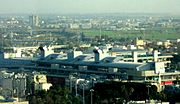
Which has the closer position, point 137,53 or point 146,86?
point 146,86

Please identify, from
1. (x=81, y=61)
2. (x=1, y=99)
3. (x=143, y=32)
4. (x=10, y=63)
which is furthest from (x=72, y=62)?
(x=143, y=32)

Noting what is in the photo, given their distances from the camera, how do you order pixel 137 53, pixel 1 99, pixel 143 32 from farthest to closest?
pixel 143 32
pixel 137 53
pixel 1 99

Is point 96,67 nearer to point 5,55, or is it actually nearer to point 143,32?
point 5,55

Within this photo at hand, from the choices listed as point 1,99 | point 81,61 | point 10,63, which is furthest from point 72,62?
point 1,99

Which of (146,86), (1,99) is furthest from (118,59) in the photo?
(1,99)

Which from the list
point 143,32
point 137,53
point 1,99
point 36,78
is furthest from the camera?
point 143,32

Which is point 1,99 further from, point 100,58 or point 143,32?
point 143,32

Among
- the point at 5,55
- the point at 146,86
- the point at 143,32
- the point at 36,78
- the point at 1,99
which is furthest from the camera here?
the point at 143,32

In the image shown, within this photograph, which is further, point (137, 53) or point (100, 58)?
point (137, 53)
